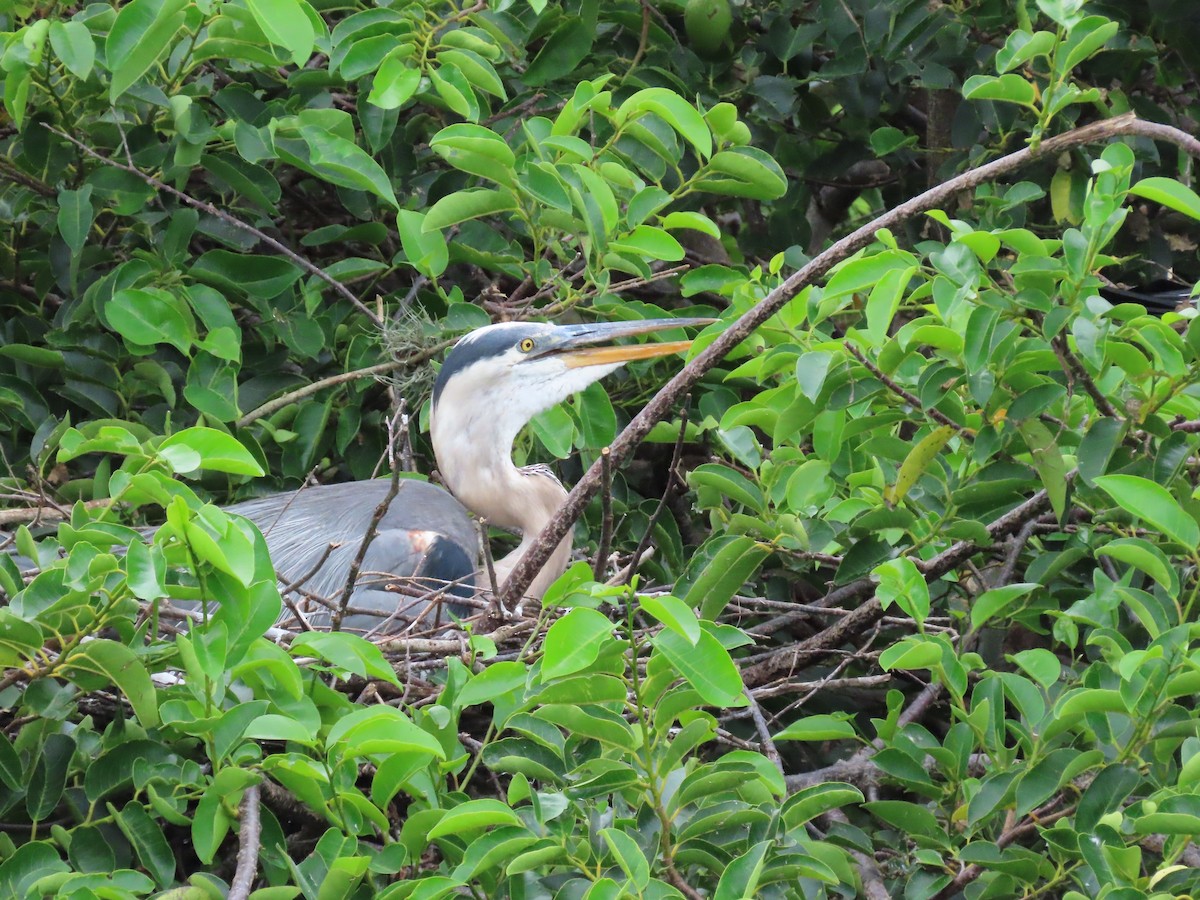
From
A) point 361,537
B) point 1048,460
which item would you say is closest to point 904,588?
point 1048,460

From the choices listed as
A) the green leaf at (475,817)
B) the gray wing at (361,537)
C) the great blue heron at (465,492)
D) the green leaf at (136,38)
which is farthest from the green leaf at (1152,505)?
the gray wing at (361,537)

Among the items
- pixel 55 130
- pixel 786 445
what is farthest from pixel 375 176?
pixel 786 445

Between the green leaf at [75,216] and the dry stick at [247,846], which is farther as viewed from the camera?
the green leaf at [75,216]

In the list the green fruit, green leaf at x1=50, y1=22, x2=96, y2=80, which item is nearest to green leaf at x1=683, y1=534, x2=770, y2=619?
green leaf at x1=50, y1=22, x2=96, y2=80

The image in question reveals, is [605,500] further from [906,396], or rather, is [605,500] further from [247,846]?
[247,846]

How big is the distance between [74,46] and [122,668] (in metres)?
1.28

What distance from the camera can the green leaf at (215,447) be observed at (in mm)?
1875

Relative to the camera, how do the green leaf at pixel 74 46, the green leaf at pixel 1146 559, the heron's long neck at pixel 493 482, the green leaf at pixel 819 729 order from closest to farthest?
the green leaf at pixel 1146 559, the green leaf at pixel 819 729, the green leaf at pixel 74 46, the heron's long neck at pixel 493 482

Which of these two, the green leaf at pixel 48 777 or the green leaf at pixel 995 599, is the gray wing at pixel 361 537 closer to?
the green leaf at pixel 48 777

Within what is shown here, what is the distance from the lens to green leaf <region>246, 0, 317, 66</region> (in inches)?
95.1

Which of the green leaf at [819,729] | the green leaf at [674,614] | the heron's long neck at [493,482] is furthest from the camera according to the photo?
the heron's long neck at [493,482]

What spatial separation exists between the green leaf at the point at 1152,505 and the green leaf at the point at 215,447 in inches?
42.9

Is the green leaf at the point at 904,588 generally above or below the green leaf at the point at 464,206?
below

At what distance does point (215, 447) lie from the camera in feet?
6.18
